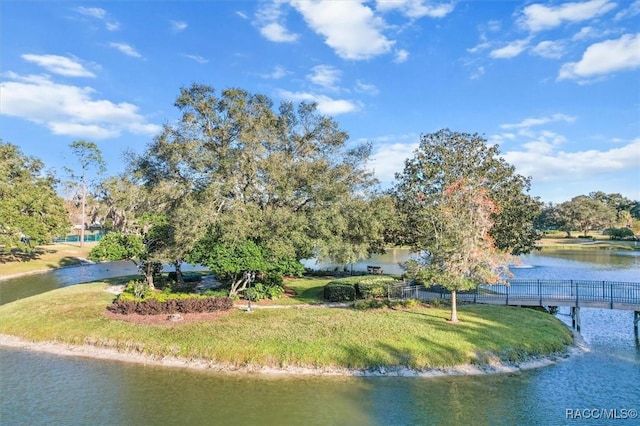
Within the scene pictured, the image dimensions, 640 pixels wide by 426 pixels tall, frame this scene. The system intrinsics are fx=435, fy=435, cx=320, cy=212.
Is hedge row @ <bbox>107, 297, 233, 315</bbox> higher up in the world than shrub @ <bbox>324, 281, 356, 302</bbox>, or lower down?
lower down

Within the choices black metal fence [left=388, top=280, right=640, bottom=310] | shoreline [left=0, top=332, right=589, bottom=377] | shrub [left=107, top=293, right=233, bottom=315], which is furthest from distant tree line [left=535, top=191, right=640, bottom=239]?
shrub [left=107, top=293, right=233, bottom=315]

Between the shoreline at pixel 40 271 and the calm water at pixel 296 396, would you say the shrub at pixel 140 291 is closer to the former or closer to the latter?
the calm water at pixel 296 396

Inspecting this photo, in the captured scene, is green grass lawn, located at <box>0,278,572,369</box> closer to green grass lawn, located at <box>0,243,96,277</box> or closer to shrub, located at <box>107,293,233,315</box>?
shrub, located at <box>107,293,233,315</box>

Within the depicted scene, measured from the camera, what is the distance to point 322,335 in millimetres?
21125

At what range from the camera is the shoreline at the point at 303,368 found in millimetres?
18594

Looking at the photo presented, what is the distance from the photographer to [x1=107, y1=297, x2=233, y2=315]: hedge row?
25.1 m

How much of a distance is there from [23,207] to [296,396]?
55.0 m

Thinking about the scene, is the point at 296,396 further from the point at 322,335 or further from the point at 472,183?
the point at 472,183

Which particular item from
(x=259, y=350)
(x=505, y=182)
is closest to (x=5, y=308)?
(x=259, y=350)

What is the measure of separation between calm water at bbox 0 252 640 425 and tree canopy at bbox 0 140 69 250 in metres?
39.7

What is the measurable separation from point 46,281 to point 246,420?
41932mm

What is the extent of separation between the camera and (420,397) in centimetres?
1623

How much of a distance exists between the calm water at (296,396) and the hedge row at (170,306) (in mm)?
4948

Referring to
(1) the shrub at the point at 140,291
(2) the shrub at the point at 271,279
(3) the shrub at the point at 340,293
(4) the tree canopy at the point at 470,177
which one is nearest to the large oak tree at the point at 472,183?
(4) the tree canopy at the point at 470,177
